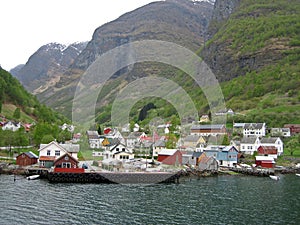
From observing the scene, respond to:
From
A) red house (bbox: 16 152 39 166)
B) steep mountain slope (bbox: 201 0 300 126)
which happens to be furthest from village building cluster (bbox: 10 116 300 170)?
steep mountain slope (bbox: 201 0 300 126)

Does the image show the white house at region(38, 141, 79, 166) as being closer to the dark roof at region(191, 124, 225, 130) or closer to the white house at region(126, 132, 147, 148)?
the white house at region(126, 132, 147, 148)

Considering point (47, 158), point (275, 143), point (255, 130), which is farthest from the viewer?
point (255, 130)

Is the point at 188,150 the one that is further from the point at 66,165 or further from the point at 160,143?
the point at 66,165

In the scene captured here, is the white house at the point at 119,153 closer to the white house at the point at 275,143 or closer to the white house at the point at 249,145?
the white house at the point at 249,145

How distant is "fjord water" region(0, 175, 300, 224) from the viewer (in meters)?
32.8

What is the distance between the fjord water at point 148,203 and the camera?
3275 centimetres

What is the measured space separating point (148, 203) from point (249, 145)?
53796mm

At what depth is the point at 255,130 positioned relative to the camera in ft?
336

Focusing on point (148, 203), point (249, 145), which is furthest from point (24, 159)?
point (249, 145)

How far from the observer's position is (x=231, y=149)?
247ft

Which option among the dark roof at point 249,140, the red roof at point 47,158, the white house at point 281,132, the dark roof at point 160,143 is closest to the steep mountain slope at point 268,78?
the white house at point 281,132

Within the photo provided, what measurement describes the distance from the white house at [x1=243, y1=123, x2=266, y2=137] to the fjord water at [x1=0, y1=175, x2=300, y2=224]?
4958cm

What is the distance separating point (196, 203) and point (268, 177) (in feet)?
94.6

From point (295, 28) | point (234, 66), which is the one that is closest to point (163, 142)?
point (234, 66)
